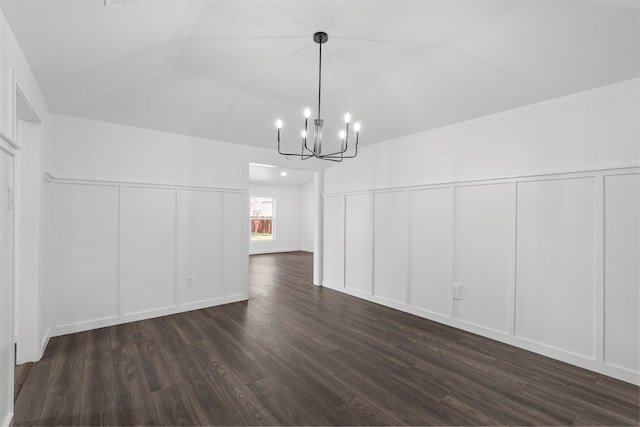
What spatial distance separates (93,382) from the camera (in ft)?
7.83

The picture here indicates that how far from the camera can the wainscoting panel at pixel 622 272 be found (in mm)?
2455

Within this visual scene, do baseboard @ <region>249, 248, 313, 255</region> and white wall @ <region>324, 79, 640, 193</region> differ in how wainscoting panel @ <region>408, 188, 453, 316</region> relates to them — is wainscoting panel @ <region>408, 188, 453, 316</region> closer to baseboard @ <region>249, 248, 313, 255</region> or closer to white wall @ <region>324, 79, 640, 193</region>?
white wall @ <region>324, 79, 640, 193</region>

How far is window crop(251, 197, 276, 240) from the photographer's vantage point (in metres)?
10.4

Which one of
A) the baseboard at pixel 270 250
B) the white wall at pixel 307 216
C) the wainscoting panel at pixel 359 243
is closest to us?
the wainscoting panel at pixel 359 243

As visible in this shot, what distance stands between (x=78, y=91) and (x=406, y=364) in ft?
13.9

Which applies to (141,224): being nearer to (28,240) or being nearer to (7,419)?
(28,240)

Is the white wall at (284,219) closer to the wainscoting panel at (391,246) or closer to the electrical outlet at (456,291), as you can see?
the wainscoting panel at (391,246)

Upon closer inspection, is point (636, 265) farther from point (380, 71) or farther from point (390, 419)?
point (380, 71)

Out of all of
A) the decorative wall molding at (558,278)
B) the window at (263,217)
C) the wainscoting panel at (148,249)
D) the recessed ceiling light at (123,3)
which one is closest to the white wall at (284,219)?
the window at (263,217)

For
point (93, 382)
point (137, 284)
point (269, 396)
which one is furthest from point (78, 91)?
point (269, 396)

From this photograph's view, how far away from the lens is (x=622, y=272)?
252 centimetres

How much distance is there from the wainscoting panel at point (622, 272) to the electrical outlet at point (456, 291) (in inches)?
51.0

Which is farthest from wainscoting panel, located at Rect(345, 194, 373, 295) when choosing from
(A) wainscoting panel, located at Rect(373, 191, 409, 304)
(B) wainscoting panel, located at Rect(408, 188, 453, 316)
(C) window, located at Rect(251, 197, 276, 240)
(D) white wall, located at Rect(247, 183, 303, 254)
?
(C) window, located at Rect(251, 197, 276, 240)

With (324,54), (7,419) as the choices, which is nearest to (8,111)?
(7,419)
